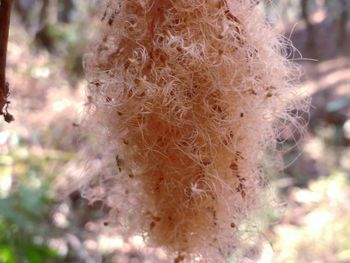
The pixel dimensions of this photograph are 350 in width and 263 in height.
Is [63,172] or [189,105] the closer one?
[189,105]

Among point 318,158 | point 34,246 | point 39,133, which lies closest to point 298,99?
point 34,246

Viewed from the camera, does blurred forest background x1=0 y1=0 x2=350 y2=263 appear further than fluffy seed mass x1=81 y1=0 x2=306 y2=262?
Yes

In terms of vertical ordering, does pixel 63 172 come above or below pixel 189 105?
above

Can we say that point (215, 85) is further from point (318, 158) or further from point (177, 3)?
point (318, 158)

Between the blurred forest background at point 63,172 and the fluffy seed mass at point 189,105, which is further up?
the blurred forest background at point 63,172

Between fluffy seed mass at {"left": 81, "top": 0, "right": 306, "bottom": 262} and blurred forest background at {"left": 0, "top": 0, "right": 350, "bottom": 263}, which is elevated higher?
blurred forest background at {"left": 0, "top": 0, "right": 350, "bottom": 263}
